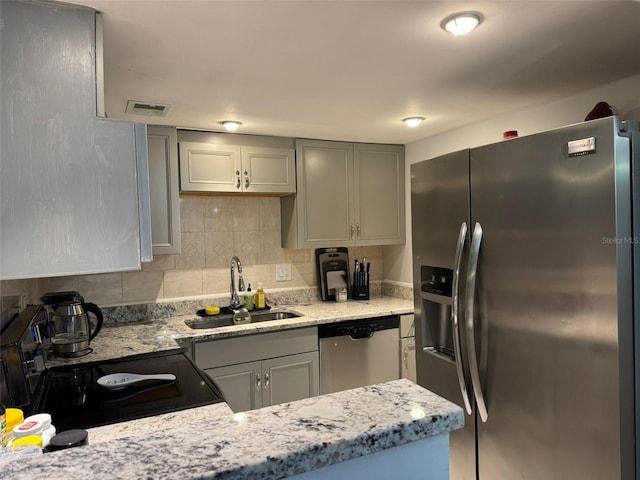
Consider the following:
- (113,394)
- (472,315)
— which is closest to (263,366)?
(113,394)

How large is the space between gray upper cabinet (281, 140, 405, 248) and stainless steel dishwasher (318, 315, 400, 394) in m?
0.65

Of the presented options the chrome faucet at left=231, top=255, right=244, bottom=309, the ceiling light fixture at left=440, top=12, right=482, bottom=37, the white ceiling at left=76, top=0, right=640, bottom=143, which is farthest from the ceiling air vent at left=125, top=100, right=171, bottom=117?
the ceiling light fixture at left=440, top=12, right=482, bottom=37

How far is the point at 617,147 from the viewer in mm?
1270

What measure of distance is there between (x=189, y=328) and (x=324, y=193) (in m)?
1.33

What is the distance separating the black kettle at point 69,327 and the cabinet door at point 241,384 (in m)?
0.73

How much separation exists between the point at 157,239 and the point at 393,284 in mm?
1892

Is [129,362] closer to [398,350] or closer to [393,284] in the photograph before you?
[398,350]

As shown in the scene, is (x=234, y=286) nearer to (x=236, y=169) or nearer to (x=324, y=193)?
(x=236, y=169)

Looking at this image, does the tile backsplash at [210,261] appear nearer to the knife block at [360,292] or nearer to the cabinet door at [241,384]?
the knife block at [360,292]

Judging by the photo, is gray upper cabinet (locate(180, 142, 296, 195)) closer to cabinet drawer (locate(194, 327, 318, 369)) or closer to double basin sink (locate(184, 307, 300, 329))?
double basin sink (locate(184, 307, 300, 329))

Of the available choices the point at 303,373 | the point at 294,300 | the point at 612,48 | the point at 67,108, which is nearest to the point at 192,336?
the point at 303,373

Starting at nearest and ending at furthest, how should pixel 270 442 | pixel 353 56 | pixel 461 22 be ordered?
pixel 270 442 → pixel 461 22 → pixel 353 56

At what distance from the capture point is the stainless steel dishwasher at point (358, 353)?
2869mm

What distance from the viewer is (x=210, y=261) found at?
318 centimetres
